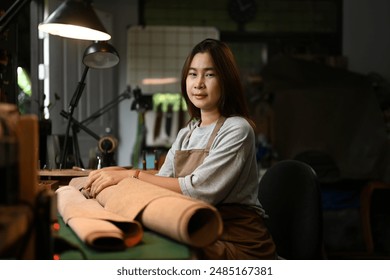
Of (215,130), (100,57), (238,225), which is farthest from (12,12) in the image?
(238,225)

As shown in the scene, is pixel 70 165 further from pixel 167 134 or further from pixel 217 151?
pixel 167 134

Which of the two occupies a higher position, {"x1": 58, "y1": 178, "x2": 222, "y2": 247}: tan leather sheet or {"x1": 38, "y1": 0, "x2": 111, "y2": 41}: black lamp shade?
{"x1": 38, "y1": 0, "x2": 111, "y2": 41}: black lamp shade

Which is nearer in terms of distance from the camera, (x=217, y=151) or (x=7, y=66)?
(x=217, y=151)

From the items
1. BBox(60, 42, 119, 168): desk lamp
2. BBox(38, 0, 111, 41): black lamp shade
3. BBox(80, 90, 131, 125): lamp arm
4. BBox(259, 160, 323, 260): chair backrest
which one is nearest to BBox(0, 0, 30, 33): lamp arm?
BBox(38, 0, 111, 41): black lamp shade

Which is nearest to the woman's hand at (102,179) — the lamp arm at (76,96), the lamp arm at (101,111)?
the lamp arm at (76,96)

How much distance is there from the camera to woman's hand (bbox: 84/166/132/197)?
0.77 m

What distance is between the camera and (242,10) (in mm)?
3350

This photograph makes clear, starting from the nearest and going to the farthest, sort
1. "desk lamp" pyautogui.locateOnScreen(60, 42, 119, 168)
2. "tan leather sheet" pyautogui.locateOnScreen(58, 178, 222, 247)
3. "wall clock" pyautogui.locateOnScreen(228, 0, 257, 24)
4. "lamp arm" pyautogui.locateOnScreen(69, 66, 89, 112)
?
"tan leather sheet" pyautogui.locateOnScreen(58, 178, 222, 247) → "desk lamp" pyautogui.locateOnScreen(60, 42, 119, 168) → "lamp arm" pyautogui.locateOnScreen(69, 66, 89, 112) → "wall clock" pyautogui.locateOnScreen(228, 0, 257, 24)

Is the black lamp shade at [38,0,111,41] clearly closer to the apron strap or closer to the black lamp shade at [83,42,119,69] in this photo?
the black lamp shade at [83,42,119,69]

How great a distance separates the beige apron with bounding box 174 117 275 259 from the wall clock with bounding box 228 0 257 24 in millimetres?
2641

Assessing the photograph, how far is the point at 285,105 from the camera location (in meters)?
2.57

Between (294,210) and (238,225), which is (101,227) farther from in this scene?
(294,210)
